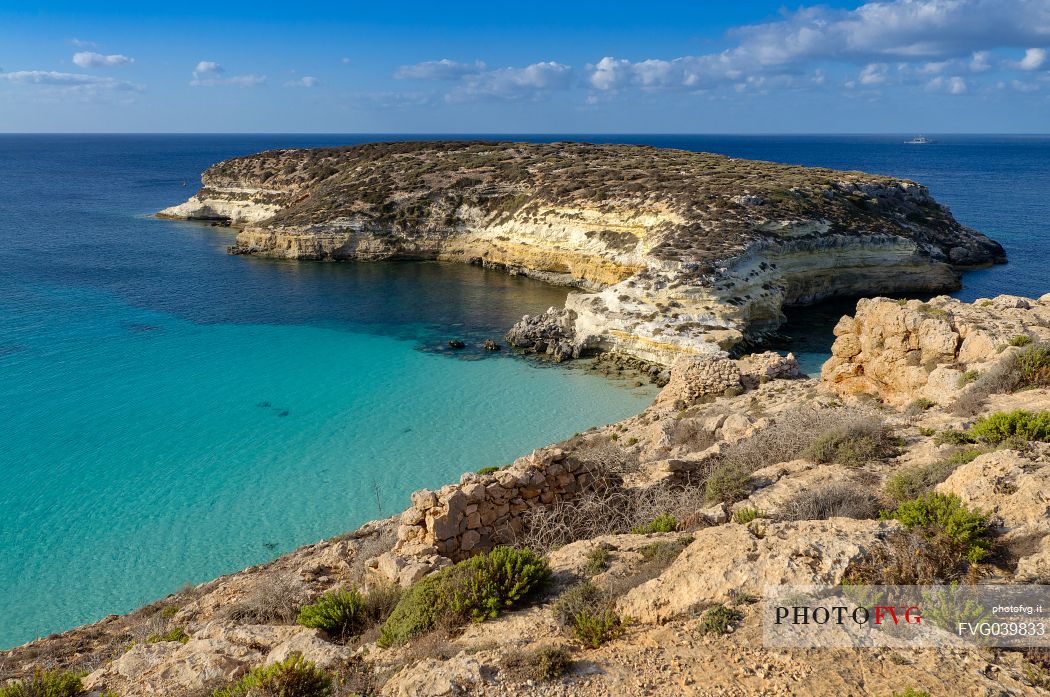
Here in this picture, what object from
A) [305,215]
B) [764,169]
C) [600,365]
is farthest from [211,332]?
[764,169]

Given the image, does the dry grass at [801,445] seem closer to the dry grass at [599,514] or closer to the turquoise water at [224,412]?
the dry grass at [599,514]

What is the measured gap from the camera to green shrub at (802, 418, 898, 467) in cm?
1116

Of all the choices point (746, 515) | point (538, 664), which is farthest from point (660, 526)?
point (538, 664)

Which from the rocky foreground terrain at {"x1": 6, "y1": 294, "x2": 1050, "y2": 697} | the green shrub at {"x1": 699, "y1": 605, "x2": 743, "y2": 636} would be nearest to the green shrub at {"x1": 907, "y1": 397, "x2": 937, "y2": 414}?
the rocky foreground terrain at {"x1": 6, "y1": 294, "x2": 1050, "y2": 697}

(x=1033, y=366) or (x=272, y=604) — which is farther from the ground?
(x=1033, y=366)

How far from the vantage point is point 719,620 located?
265 inches

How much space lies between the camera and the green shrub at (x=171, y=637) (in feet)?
31.8

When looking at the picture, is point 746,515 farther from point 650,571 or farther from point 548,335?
point 548,335

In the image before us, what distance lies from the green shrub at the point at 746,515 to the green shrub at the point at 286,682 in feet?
19.1

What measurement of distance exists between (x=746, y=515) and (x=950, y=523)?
Result: 8.27ft

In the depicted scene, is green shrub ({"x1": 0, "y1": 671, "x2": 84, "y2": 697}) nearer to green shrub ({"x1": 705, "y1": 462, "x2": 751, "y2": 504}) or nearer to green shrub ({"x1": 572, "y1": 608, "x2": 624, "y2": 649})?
green shrub ({"x1": 572, "y1": 608, "x2": 624, "y2": 649})

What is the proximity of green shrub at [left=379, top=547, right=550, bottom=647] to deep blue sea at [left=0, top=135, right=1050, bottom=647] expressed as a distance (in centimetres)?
852

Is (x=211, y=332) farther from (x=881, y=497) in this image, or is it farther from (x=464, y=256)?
(x=881, y=497)

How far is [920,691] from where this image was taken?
5.53 metres
